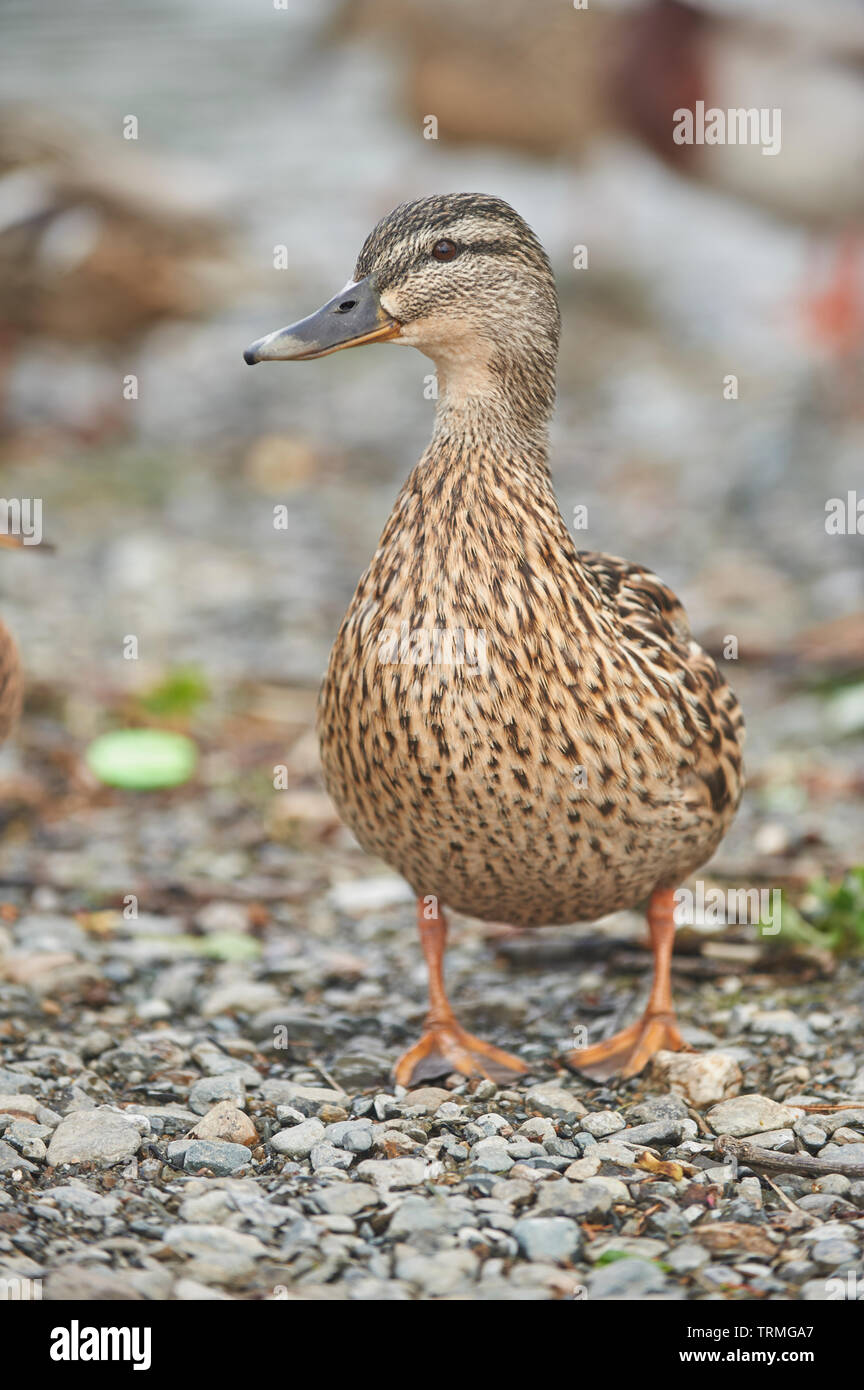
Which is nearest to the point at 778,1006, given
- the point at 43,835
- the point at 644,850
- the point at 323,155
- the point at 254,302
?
the point at 644,850

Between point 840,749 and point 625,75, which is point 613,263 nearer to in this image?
point 625,75

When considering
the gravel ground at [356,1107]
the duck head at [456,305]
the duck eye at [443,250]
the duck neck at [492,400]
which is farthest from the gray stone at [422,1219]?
the duck eye at [443,250]

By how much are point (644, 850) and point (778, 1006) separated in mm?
756

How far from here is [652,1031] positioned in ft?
12.4

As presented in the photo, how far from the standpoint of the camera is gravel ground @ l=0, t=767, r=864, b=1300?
283cm

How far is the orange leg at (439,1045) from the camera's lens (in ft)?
12.0

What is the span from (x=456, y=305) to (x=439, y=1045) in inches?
64.3

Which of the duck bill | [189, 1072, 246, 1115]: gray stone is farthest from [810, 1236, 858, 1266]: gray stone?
the duck bill

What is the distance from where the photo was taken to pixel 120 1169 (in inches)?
124

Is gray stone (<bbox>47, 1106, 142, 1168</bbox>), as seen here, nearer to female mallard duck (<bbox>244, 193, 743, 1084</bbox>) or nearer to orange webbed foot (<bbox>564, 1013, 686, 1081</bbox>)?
female mallard duck (<bbox>244, 193, 743, 1084</bbox>)

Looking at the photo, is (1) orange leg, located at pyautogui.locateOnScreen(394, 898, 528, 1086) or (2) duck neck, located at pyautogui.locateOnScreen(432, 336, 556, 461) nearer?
(2) duck neck, located at pyautogui.locateOnScreen(432, 336, 556, 461)

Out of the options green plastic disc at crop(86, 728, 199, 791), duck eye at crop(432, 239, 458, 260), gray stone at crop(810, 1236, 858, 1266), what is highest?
duck eye at crop(432, 239, 458, 260)

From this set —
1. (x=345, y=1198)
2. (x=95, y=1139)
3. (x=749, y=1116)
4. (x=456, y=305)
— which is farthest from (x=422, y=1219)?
(x=456, y=305)

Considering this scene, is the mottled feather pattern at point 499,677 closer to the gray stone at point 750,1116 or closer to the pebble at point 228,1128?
the gray stone at point 750,1116
